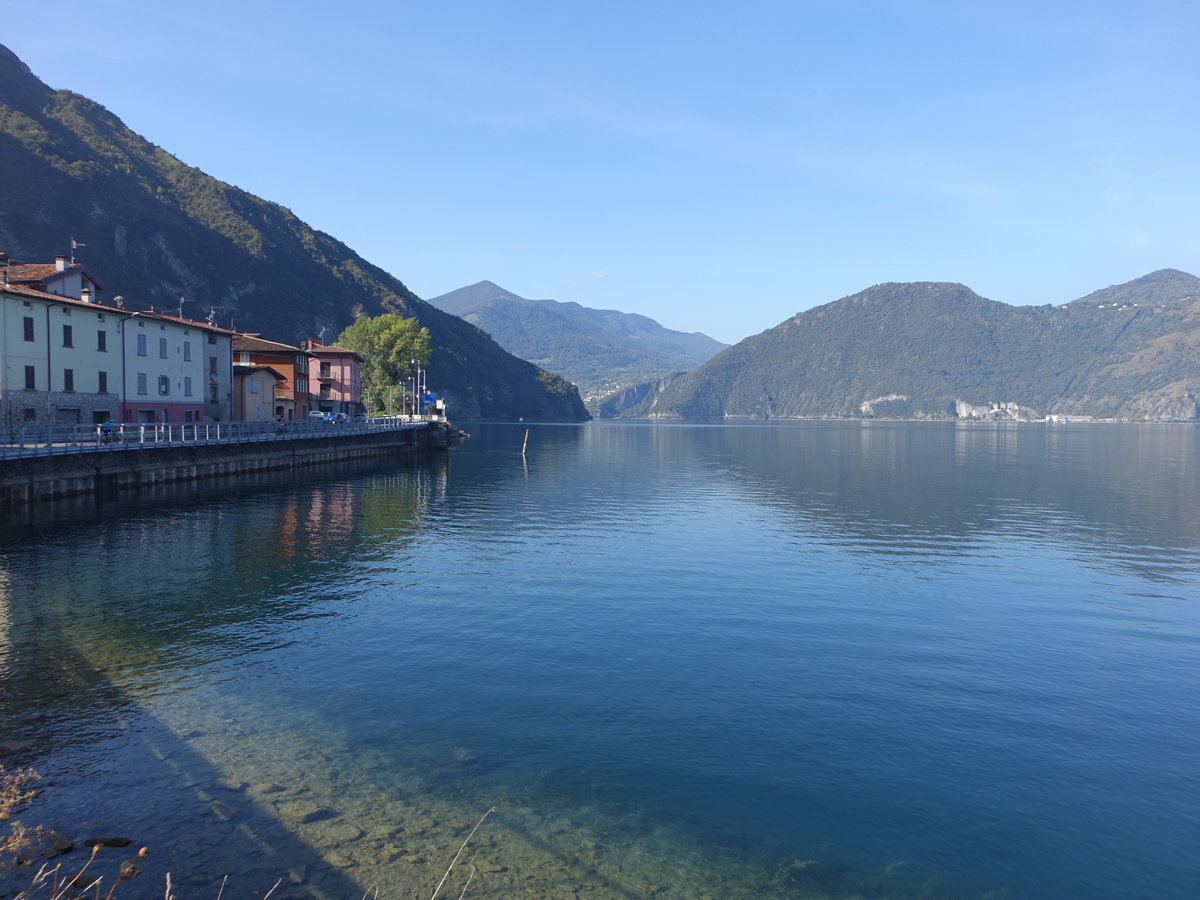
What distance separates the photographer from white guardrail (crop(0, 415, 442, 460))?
151 feet

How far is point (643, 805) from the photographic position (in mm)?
13312

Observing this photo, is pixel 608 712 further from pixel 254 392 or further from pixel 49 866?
pixel 254 392

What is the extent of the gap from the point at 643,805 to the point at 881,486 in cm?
6251

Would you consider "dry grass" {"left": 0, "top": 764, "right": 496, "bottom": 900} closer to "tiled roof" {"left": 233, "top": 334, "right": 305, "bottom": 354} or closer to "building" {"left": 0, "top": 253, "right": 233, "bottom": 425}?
"building" {"left": 0, "top": 253, "right": 233, "bottom": 425}

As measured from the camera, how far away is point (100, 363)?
62.8 meters

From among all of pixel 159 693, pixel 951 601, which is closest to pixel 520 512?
pixel 951 601

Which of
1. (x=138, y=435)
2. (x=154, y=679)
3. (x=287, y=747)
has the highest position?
(x=138, y=435)

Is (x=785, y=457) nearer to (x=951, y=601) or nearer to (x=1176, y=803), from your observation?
(x=951, y=601)

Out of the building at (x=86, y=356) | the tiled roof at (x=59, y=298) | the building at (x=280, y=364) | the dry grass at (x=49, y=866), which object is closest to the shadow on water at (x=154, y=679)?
the dry grass at (x=49, y=866)

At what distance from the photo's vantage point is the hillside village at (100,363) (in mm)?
55375

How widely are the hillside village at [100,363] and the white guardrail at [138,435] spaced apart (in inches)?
117

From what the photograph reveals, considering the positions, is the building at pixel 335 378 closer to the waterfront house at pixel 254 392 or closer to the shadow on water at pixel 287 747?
the waterfront house at pixel 254 392

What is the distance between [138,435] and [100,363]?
357 inches

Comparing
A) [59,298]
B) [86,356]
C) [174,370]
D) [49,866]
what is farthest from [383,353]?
[49,866]
